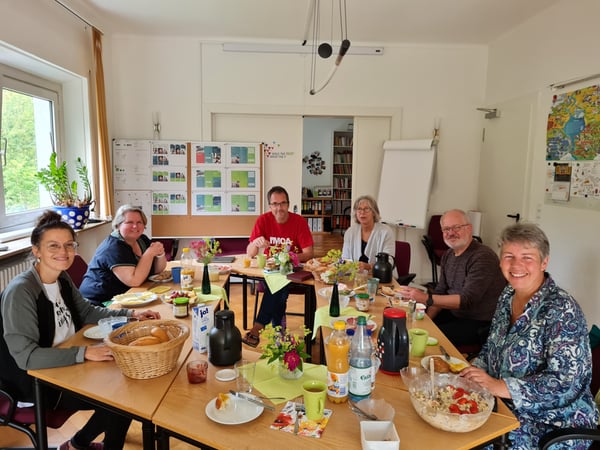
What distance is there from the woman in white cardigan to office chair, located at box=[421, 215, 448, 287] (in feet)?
6.04

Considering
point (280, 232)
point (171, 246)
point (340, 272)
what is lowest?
point (171, 246)

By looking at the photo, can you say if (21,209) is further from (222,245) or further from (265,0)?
(265,0)

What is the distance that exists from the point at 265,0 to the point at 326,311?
2.95 metres

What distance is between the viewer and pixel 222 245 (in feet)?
16.1

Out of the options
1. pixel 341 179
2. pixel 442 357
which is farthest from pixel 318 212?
pixel 442 357

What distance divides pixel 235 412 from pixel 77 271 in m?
1.94

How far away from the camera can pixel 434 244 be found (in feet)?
16.9

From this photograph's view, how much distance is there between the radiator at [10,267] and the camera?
2.83 m

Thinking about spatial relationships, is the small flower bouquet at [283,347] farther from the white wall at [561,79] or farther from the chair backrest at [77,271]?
the white wall at [561,79]

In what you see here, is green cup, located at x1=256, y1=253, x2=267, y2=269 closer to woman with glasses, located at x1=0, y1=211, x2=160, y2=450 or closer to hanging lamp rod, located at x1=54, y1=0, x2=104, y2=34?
woman with glasses, located at x1=0, y1=211, x2=160, y2=450

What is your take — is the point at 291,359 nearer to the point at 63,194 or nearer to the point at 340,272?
the point at 340,272

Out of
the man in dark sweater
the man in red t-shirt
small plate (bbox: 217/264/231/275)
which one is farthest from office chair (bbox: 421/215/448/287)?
small plate (bbox: 217/264/231/275)

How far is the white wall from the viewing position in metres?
3.36

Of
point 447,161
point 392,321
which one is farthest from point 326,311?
point 447,161
